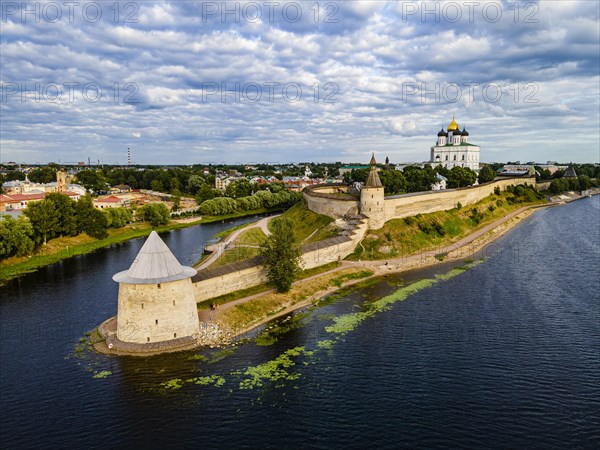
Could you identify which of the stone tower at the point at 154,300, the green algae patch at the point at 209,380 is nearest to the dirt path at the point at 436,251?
the stone tower at the point at 154,300

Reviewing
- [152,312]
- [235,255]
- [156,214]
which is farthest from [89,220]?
[152,312]

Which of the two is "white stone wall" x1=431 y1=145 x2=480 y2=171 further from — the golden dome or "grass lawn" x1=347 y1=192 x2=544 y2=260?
"grass lawn" x1=347 y1=192 x2=544 y2=260

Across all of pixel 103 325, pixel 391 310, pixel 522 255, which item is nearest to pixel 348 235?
pixel 391 310

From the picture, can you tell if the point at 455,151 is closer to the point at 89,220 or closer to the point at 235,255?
the point at 235,255

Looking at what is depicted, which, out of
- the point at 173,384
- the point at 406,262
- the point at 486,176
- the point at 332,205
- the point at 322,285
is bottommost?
the point at 173,384

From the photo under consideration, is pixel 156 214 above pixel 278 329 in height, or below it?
above

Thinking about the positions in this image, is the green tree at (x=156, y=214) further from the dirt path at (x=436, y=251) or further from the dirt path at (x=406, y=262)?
the dirt path at (x=436, y=251)

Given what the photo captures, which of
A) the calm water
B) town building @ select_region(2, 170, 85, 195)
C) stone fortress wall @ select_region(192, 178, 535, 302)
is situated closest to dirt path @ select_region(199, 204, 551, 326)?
stone fortress wall @ select_region(192, 178, 535, 302)

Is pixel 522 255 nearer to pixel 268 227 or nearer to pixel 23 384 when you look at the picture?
pixel 268 227
